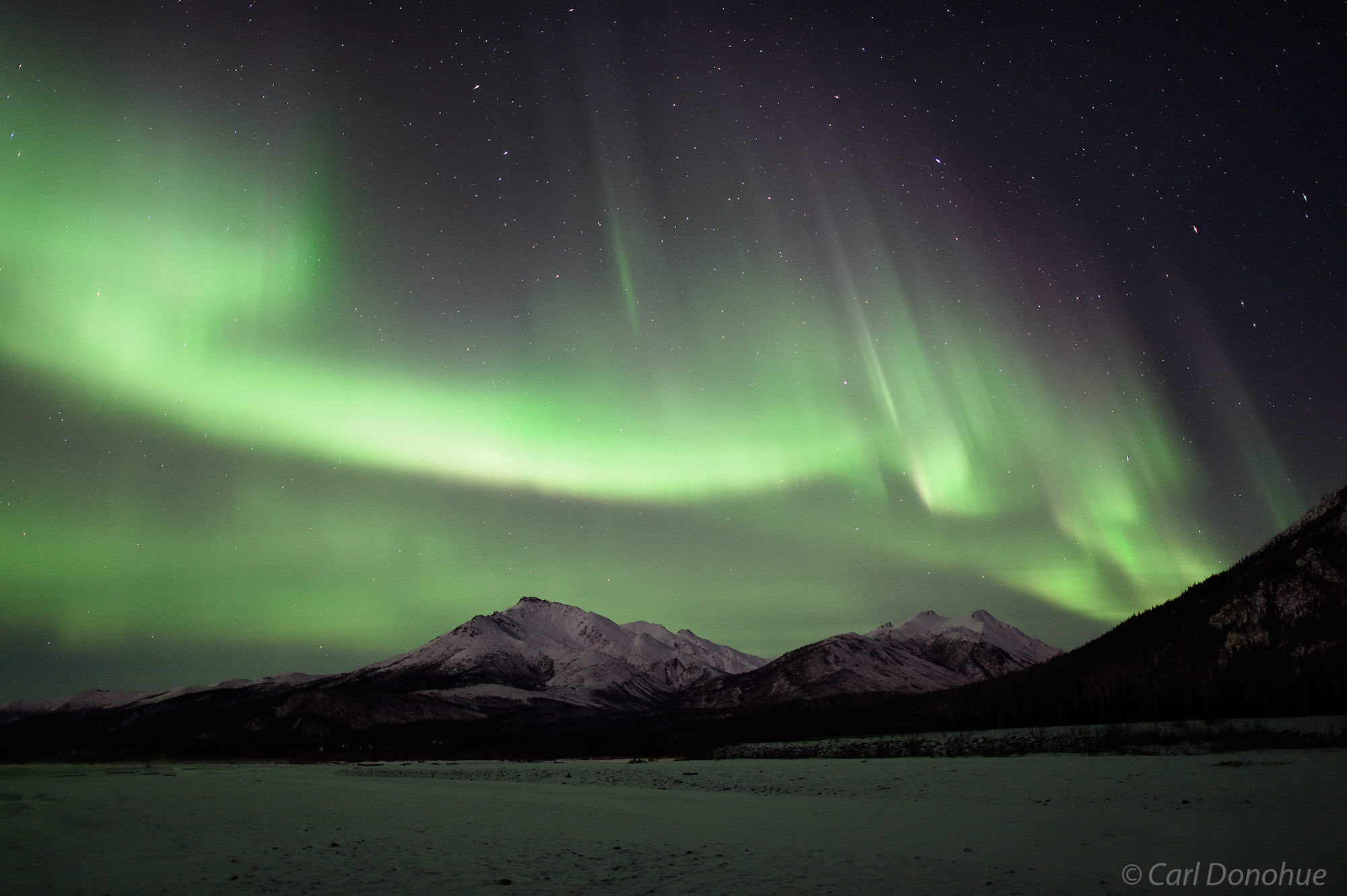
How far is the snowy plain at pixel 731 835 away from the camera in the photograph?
2144 centimetres

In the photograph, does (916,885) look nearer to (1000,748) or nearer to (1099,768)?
(1099,768)

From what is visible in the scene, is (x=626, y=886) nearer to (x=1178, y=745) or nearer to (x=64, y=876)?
(x=64, y=876)

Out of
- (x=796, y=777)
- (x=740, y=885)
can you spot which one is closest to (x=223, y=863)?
(x=740, y=885)

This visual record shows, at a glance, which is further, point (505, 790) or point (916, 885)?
point (505, 790)

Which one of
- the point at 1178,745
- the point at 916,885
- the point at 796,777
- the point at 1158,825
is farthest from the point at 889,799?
the point at 1178,745

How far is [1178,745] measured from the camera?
247 ft

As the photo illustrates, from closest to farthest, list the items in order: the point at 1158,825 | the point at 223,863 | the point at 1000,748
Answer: the point at 223,863, the point at 1158,825, the point at 1000,748

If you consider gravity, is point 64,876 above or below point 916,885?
above

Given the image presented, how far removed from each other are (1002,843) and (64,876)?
30.0 meters

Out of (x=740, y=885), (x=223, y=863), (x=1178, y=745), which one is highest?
(x=223, y=863)

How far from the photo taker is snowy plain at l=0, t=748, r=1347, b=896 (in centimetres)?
2144

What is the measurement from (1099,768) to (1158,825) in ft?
100.0

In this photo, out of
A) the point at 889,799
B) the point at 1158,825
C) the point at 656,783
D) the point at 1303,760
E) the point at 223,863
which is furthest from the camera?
the point at 656,783

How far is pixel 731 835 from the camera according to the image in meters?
31.9
